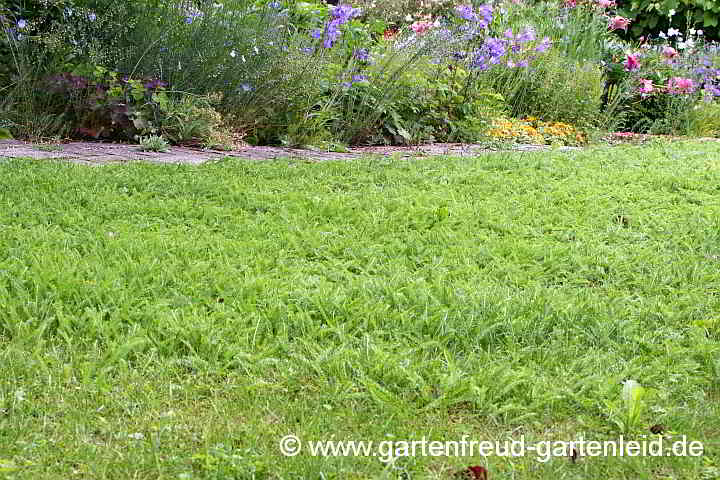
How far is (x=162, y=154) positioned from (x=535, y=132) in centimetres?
392

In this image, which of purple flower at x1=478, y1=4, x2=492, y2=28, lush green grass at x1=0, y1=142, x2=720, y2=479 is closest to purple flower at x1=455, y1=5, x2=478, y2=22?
purple flower at x1=478, y1=4, x2=492, y2=28

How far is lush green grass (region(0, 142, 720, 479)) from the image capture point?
5.62ft

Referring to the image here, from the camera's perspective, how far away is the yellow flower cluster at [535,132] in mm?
7059

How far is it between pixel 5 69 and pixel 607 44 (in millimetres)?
7380

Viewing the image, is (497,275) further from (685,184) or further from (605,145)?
(605,145)

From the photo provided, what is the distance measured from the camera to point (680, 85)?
Result: 8.45m

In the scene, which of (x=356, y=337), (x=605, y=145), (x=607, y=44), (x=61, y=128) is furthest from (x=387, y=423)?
(x=607, y=44)

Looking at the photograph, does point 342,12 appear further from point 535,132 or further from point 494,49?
point 535,132

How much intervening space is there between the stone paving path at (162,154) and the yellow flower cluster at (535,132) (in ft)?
3.62

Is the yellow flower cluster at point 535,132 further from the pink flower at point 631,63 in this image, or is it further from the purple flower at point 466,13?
the pink flower at point 631,63

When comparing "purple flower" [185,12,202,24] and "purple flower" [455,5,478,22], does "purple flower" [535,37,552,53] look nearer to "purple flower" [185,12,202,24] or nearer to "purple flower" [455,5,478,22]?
"purple flower" [455,5,478,22]

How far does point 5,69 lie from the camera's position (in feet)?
17.3

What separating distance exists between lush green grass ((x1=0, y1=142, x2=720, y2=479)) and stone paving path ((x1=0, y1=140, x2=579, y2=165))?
685 mm

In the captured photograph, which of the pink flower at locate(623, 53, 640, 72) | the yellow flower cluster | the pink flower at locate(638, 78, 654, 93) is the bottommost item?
the yellow flower cluster
